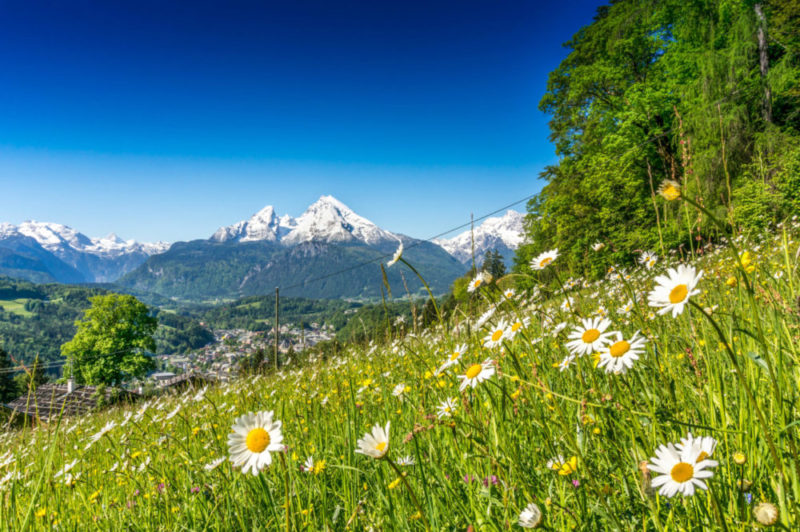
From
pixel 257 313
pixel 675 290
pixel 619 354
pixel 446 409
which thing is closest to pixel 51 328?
pixel 257 313

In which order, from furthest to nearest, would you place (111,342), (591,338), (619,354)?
(111,342)
(591,338)
(619,354)

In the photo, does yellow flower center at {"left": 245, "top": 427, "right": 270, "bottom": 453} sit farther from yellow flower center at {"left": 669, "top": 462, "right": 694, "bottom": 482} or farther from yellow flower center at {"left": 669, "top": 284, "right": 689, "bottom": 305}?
yellow flower center at {"left": 669, "top": 284, "right": 689, "bottom": 305}

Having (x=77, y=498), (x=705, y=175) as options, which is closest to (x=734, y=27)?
(x=705, y=175)

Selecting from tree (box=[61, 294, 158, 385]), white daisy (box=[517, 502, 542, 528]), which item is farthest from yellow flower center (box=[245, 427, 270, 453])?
tree (box=[61, 294, 158, 385])

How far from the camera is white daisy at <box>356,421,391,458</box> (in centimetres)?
73

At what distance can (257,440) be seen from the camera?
891 mm

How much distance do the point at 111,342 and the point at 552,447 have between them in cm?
4176

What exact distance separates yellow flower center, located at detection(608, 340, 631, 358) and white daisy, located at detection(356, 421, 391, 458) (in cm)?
63

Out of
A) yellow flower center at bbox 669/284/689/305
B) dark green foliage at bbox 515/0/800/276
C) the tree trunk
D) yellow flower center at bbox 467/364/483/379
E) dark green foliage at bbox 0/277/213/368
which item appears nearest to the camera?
yellow flower center at bbox 669/284/689/305

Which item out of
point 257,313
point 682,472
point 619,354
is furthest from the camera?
point 257,313

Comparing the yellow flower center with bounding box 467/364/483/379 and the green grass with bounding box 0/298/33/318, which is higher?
→ the yellow flower center with bounding box 467/364/483/379

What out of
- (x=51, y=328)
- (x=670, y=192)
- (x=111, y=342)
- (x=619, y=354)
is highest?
(x=670, y=192)

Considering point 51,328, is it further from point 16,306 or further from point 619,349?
point 619,349

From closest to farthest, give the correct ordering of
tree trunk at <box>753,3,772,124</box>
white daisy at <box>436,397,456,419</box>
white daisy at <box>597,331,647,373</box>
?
1. white daisy at <box>597,331,647,373</box>
2. white daisy at <box>436,397,456,419</box>
3. tree trunk at <box>753,3,772,124</box>
